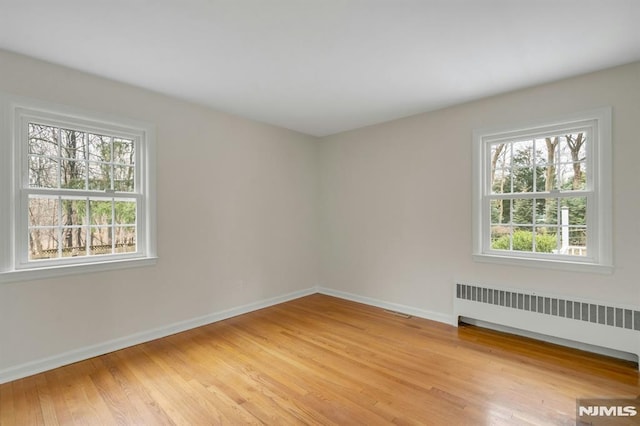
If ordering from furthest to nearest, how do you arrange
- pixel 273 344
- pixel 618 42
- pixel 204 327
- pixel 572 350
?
pixel 204 327 → pixel 273 344 → pixel 572 350 → pixel 618 42

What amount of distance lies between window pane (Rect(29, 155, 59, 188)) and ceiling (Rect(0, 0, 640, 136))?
0.84 m

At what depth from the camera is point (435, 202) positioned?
12.0ft

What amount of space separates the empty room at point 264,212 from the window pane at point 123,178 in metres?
0.04

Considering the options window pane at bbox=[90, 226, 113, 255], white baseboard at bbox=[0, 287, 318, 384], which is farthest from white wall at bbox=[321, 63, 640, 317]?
window pane at bbox=[90, 226, 113, 255]

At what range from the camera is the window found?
8.84 ft

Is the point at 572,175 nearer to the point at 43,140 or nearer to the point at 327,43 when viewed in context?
the point at 327,43

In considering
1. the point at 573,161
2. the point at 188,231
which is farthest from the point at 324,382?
the point at 573,161

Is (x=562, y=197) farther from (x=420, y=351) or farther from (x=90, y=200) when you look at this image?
(x=90, y=200)

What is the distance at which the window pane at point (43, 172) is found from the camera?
250cm

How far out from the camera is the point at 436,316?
360 centimetres

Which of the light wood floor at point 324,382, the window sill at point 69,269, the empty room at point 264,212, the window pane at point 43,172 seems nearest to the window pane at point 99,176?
the empty room at point 264,212

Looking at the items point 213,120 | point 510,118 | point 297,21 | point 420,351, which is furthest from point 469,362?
point 213,120

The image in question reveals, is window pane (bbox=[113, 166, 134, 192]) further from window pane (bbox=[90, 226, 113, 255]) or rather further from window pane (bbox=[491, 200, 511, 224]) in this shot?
window pane (bbox=[491, 200, 511, 224])

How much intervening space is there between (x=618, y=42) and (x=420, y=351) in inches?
115
